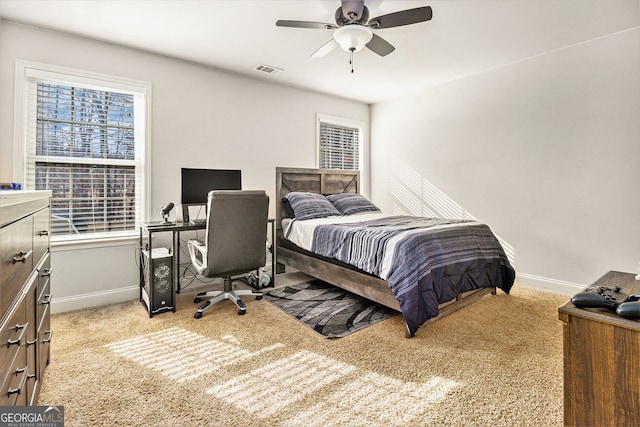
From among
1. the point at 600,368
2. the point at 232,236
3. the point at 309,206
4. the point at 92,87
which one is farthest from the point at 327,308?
the point at 92,87

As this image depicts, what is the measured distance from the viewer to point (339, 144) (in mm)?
5086

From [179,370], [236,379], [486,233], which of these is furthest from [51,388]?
[486,233]

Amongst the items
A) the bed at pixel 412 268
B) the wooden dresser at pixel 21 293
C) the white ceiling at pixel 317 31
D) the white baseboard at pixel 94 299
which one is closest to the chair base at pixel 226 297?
the white baseboard at pixel 94 299

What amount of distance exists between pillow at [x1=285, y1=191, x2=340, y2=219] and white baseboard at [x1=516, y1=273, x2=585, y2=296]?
90.1 inches

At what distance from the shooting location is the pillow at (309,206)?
12.6 ft

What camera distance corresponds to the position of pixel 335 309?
284 centimetres

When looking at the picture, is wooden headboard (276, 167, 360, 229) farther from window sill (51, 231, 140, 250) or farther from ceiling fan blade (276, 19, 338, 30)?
ceiling fan blade (276, 19, 338, 30)

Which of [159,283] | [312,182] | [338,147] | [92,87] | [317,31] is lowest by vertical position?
[159,283]

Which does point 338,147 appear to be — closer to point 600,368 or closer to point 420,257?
point 420,257

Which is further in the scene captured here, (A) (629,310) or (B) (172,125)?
(B) (172,125)

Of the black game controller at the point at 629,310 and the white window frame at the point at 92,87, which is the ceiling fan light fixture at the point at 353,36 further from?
the black game controller at the point at 629,310

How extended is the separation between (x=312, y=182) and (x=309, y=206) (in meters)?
0.69

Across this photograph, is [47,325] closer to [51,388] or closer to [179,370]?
[51,388]

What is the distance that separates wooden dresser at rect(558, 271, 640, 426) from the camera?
975mm
